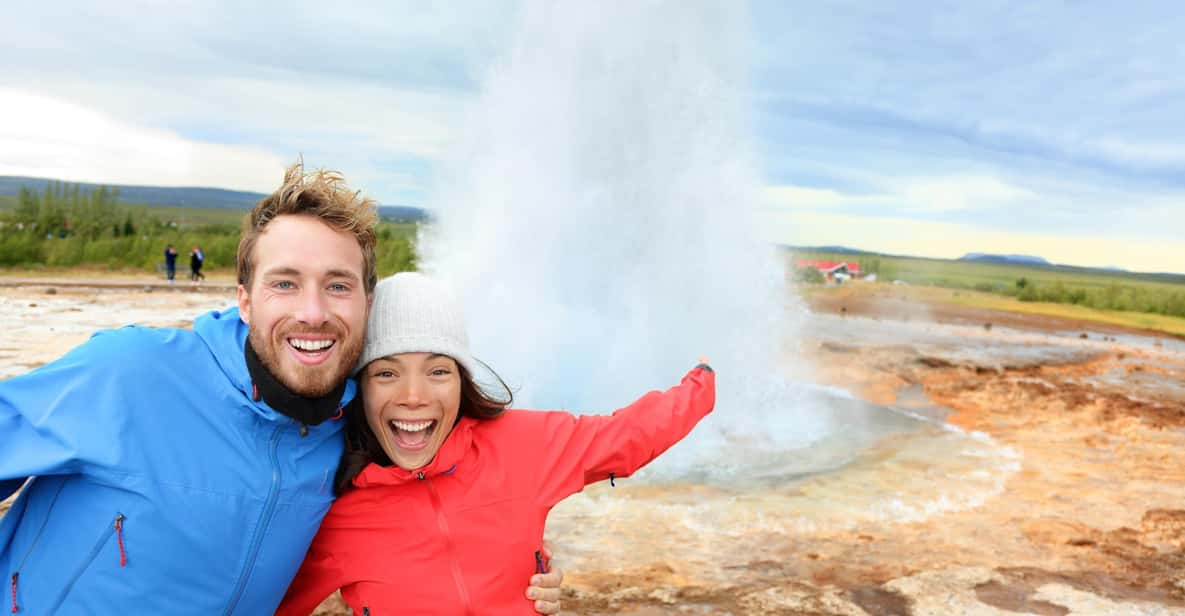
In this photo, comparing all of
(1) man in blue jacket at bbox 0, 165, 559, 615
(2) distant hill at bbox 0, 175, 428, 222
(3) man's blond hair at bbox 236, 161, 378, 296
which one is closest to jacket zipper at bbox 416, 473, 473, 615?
(1) man in blue jacket at bbox 0, 165, 559, 615

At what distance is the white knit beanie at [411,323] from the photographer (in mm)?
1819

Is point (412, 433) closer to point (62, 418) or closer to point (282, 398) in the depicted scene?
point (282, 398)

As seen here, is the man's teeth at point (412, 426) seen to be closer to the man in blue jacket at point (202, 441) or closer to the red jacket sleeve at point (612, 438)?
the man in blue jacket at point (202, 441)

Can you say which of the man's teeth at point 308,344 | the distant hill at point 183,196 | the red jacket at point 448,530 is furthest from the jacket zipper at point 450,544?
the distant hill at point 183,196

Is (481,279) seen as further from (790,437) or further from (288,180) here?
(288,180)

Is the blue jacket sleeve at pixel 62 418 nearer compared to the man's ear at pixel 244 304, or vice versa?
the blue jacket sleeve at pixel 62 418

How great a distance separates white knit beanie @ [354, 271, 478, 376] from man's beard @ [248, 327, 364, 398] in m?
0.12

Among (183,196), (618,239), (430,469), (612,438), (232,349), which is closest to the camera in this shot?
(232,349)

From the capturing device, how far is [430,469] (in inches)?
71.9

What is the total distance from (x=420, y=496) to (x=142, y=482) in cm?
58

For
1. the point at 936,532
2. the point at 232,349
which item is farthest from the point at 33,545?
the point at 936,532

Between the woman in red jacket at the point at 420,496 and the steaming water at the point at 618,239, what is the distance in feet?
17.4

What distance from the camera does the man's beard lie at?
1.66 meters

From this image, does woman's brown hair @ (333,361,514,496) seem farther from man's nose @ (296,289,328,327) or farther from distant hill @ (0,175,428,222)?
distant hill @ (0,175,428,222)
